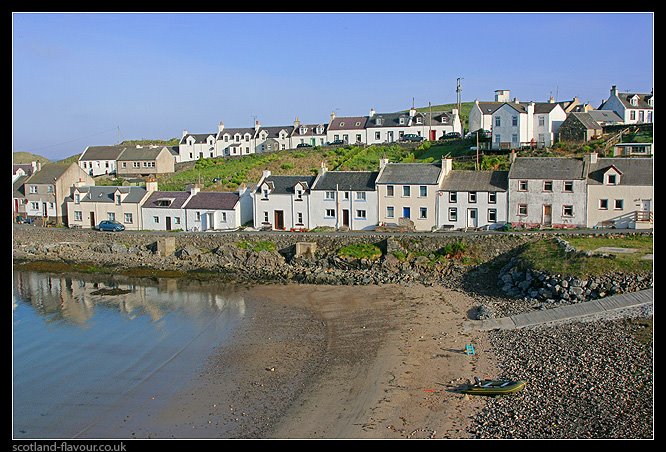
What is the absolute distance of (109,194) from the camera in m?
49.2

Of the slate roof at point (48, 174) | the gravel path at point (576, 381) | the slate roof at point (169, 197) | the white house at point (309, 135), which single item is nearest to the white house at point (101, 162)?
the slate roof at point (48, 174)

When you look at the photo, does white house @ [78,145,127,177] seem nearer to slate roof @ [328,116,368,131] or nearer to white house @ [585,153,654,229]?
slate roof @ [328,116,368,131]

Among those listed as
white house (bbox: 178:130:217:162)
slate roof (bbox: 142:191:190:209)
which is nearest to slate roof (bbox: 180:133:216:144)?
white house (bbox: 178:130:217:162)

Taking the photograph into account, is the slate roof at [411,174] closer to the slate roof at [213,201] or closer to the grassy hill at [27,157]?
the slate roof at [213,201]

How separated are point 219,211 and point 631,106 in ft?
130

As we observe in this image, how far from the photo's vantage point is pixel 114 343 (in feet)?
84.0

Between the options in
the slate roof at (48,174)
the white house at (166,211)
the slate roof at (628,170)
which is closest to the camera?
the slate roof at (628,170)

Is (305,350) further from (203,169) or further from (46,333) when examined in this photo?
(203,169)

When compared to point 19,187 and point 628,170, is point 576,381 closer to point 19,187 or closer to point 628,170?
point 628,170

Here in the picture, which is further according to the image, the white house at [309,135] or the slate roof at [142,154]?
the white house at [309,135]

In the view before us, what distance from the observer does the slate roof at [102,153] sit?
2943 inches

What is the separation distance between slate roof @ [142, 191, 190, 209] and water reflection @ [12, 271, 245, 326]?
10097mm

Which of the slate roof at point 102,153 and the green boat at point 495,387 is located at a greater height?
the slate roof at point 102,153

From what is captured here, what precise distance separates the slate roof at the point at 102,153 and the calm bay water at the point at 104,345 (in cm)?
3922
